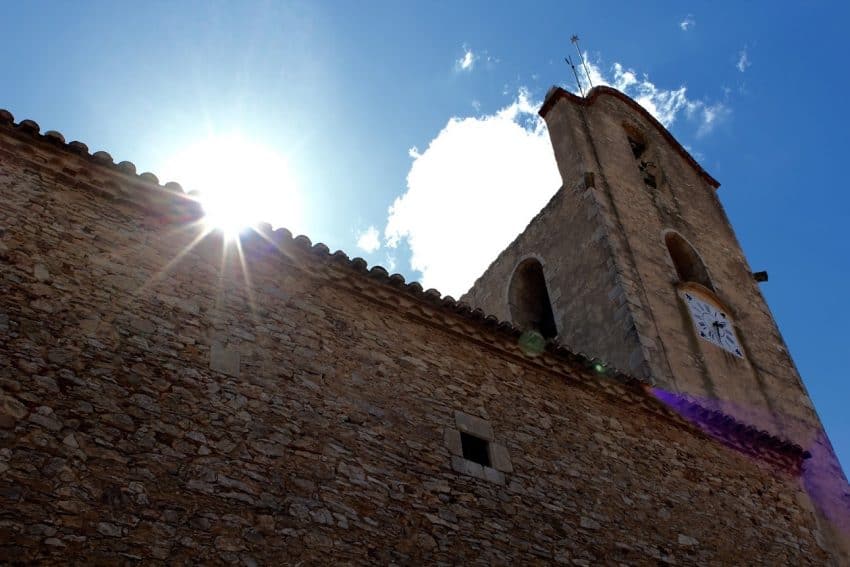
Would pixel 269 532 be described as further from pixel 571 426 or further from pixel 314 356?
pixel 571 426

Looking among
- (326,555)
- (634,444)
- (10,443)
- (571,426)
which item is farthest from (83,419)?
(634,444)

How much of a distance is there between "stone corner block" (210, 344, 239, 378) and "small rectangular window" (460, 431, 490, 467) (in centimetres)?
201

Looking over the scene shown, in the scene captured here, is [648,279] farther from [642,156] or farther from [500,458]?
[500,458]

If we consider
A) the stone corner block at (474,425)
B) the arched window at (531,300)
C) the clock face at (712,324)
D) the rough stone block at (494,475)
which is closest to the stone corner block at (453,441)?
the stone corner block at (474,425)

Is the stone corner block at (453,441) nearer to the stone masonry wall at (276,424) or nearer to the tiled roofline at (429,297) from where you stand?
the stone masonry wall at (276,424)

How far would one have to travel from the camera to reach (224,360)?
18.4ft

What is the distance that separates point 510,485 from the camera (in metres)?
6.42

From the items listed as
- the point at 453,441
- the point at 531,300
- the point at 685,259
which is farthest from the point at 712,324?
the point at 453,441

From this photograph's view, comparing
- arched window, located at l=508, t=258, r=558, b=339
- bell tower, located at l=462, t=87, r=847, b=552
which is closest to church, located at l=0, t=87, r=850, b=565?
bell tower, located at l=462, t=87, r=847, b=552

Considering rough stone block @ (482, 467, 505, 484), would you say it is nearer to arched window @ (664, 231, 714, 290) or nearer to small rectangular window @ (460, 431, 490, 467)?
small rectangular window @ (460, 431, 490, 467)

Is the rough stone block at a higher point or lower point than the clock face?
lower

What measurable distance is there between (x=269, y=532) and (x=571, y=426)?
3.53 meters

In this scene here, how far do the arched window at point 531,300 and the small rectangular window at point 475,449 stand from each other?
6970 millimetres

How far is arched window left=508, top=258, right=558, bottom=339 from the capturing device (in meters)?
13.7
